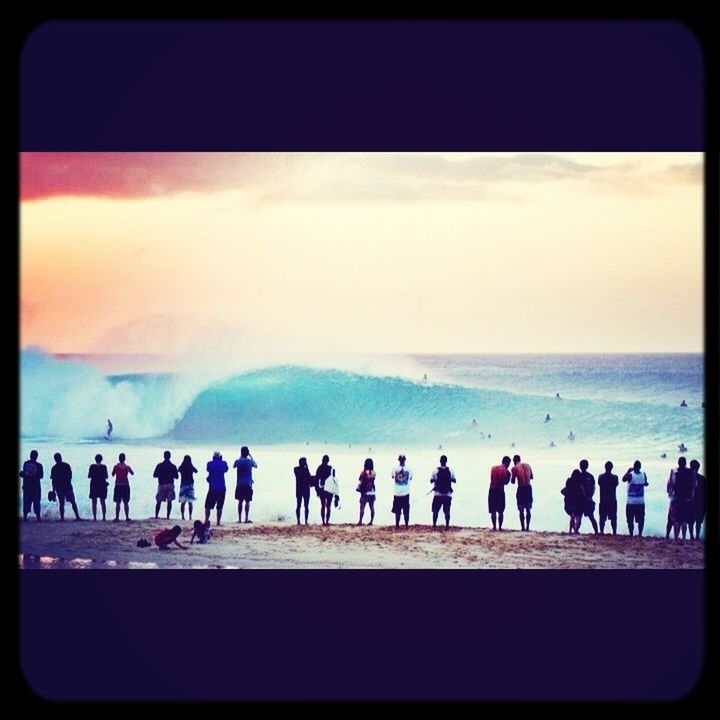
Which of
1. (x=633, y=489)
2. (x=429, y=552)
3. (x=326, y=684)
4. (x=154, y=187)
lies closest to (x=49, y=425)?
(x=154, y=187)

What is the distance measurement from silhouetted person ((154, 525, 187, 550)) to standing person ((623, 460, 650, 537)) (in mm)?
3900

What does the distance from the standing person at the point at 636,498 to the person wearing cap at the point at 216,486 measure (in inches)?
142

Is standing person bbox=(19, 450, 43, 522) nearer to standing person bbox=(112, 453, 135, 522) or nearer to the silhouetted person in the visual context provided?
standing person bbox=(112, 453, 135, 522)

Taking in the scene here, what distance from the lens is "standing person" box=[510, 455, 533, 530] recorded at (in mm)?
11102

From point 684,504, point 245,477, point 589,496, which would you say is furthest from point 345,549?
point 684,504

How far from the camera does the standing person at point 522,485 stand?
11102 millimetres

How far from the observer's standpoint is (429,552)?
10758 mm

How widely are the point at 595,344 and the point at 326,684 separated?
4.81 m

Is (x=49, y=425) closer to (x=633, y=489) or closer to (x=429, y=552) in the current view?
(x=429, y=552)

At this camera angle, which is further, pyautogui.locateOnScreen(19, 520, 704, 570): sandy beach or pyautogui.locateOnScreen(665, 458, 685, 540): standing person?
pyautogui.locateOnScreen(665, 458, 685, 540): standing person

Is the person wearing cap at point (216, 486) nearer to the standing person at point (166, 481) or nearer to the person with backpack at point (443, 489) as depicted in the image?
the standing person at point (166, 481)

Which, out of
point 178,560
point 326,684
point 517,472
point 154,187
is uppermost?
point 154,187

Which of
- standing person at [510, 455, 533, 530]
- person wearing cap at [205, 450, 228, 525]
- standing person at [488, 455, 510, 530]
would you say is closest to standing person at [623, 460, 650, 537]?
standing person at [510, 455, 533, 530]

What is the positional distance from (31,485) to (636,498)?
5.38 m
